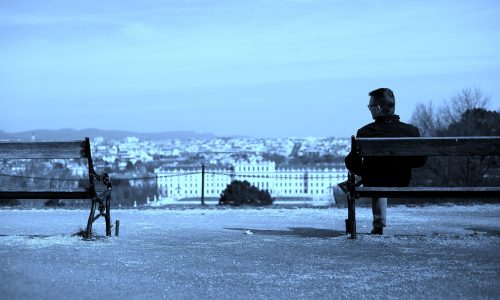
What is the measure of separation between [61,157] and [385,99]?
3.54 metres

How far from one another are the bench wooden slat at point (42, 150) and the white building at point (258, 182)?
70950mm

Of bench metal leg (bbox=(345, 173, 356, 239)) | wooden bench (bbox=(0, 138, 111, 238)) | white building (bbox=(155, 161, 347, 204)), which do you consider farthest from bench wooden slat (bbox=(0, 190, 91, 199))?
white building (bbox=(155, 161, 347, 204))

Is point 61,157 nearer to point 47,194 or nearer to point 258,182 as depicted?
point 47,194

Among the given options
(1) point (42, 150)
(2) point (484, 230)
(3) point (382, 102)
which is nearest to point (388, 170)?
(3) point (382, 102)

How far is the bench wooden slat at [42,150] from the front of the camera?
811 cm

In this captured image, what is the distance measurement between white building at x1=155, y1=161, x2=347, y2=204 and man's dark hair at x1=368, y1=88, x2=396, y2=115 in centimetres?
7168

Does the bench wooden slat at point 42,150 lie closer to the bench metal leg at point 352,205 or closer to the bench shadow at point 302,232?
the bench shadow at point 302,232

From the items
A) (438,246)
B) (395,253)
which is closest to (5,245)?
(395,253)

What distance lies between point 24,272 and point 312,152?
9808 centimetres

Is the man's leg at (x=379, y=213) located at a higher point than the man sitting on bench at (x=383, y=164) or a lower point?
lower

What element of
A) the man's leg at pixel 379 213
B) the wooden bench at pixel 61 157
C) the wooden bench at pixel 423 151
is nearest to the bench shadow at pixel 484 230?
the wooden bench at pixel 423 151

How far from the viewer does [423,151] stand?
748cm

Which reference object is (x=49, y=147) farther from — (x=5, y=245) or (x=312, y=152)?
(x=312, y=152)

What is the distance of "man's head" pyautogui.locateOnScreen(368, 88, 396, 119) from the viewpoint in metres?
8.00
